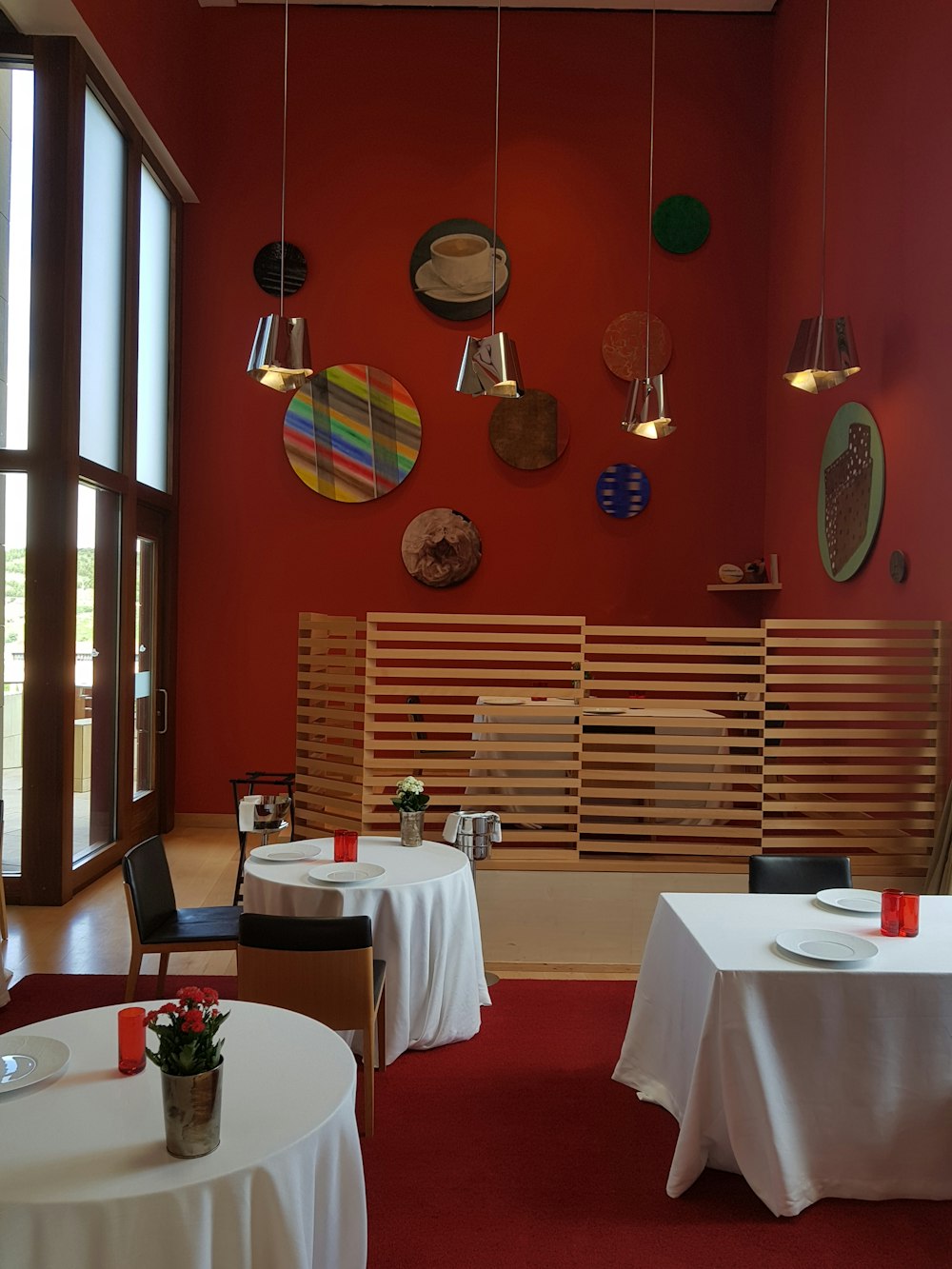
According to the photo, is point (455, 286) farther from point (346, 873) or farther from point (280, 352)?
point (346, 873)

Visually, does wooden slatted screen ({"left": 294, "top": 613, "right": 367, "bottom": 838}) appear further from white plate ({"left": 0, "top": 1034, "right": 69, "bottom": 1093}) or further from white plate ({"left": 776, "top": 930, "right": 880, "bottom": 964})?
white plate ({"left": 0, "top": 1034, "right": 69, "bottom": 1093})

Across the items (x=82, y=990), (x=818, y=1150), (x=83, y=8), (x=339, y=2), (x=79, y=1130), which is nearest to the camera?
(x=79, y=1130)

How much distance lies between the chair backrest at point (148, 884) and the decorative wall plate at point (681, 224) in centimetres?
611

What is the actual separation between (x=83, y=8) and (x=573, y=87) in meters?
3.85

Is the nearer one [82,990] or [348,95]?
[82,990]

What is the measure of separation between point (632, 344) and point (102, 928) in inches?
219

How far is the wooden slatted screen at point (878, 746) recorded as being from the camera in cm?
514

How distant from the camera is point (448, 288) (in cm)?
808

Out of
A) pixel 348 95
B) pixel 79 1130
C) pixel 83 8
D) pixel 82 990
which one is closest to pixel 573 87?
pixel 348 95

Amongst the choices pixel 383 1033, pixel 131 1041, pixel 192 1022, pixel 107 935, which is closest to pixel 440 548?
pixel 107 935

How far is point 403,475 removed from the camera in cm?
811

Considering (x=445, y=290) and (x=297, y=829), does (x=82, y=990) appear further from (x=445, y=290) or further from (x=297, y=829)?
(x=445, y=290)

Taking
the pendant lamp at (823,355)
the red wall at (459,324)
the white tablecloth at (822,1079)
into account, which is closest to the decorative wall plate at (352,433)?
the red wall at (459,324)

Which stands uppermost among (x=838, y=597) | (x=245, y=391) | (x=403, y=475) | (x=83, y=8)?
(x=83, y=8)
